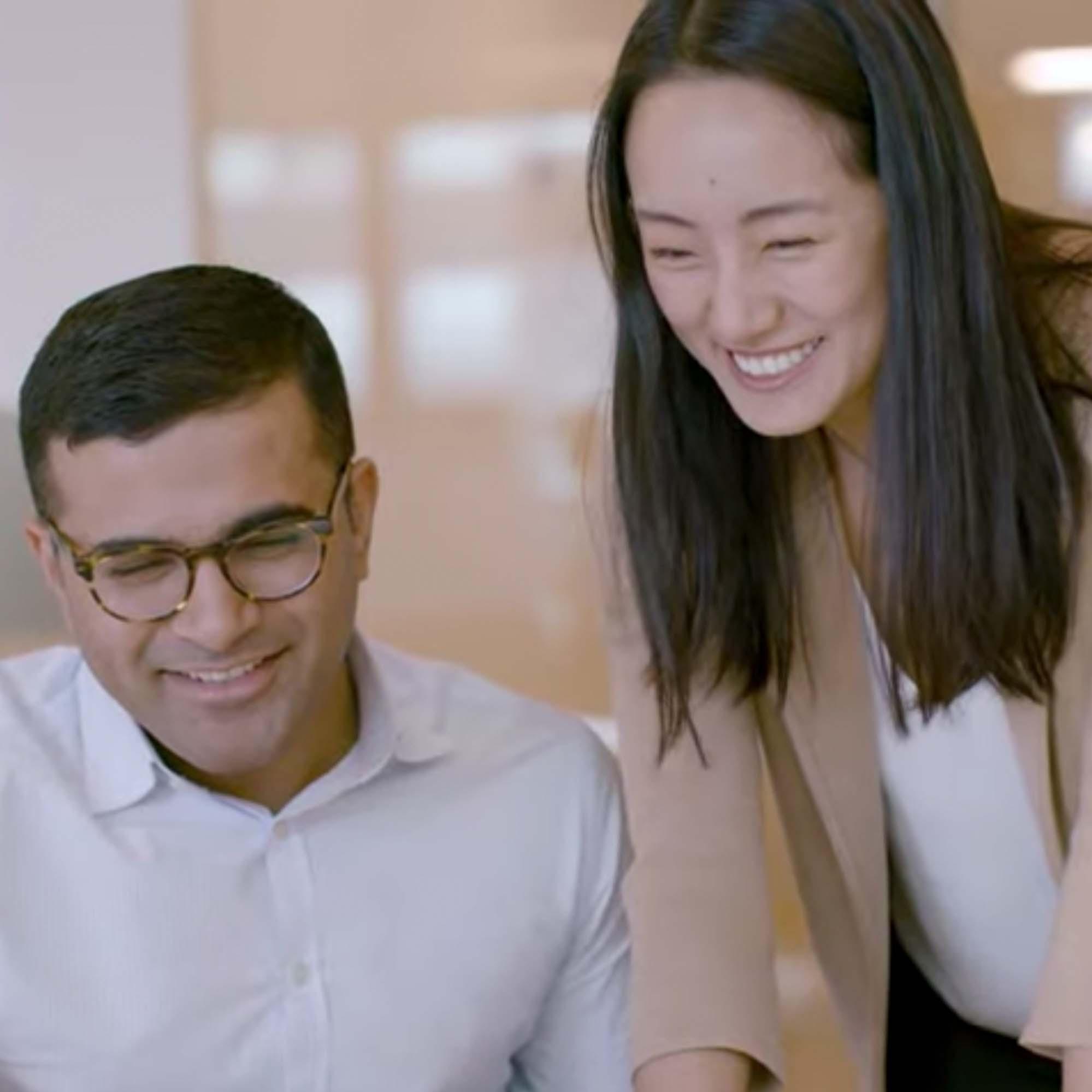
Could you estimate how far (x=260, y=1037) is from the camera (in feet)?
4.92

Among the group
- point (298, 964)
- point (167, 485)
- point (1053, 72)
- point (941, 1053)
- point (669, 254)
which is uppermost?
point (1053, 72)

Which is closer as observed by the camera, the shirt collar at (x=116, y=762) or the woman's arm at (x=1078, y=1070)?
the woman's arm at (x=1078, y=1070)

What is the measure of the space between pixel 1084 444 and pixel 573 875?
1.53ft

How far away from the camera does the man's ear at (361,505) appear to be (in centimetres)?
148

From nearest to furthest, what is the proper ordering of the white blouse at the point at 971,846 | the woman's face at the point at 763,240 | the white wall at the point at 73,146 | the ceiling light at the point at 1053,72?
the woman's face at the point at 763,240, the white blouse at the point at 971,846, the ceiling light at the point at 1053,72, the white wall at the point at 73,146

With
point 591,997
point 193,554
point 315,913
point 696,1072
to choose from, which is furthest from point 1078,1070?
point 193,554

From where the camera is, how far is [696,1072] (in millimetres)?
1469

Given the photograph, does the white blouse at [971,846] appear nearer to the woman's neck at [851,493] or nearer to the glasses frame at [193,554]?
the woman's neck at [851,493]

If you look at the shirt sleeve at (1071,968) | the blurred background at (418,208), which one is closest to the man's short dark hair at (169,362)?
the shirt sleeve at (1071,968)

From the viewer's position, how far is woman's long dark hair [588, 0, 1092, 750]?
135cm

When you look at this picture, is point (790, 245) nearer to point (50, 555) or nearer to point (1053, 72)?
point (50, 555)

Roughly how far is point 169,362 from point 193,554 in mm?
126

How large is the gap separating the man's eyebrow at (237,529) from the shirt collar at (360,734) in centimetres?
14

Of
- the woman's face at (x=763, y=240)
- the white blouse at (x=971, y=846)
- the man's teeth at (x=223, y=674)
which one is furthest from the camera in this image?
the white blouse at (x=971, y=846)
